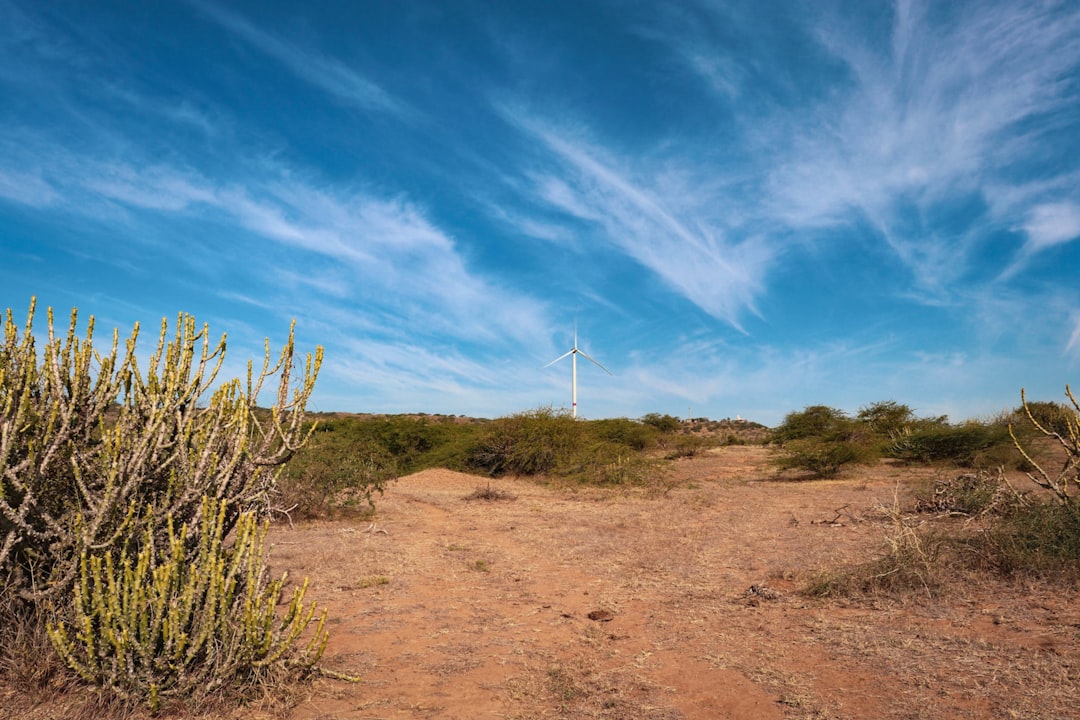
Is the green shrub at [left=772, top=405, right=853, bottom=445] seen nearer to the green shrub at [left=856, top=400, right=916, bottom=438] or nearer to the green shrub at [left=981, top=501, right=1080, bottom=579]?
the green shrub at [left=856, top=400, right=916, bottom=438]

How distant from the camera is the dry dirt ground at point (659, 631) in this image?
4.51 metres

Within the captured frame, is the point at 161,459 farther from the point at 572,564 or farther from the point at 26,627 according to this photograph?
the point at 572,564

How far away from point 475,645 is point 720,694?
210 centimetres

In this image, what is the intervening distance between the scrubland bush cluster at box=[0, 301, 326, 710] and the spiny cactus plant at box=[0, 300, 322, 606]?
0.03 feet

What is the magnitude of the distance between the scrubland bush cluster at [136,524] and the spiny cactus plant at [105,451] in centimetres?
Result: 1

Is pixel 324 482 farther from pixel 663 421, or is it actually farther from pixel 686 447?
pixel 663 421

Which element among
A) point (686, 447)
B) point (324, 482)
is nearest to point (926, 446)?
point (686, 447)

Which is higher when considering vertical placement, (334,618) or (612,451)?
(612,451)

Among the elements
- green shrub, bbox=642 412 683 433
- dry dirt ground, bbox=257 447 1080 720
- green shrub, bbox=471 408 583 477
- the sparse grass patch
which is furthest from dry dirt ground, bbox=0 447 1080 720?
green shrub, bbox=642 412 683 433

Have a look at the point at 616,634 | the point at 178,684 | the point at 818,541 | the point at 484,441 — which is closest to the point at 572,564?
the point at 616,634

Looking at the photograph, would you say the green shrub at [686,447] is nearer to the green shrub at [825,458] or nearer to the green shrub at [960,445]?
the green shrub at [825,458]

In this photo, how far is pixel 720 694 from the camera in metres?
4.70

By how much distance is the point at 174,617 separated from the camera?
13.1ft

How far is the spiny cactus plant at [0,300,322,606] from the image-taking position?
413cm
